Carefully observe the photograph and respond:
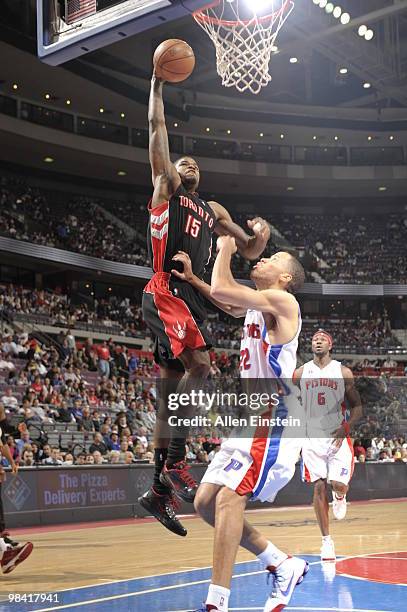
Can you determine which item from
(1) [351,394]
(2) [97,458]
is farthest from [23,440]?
(1) [351,394]

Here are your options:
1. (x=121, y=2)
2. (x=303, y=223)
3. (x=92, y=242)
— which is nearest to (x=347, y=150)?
(x=303, y=223)

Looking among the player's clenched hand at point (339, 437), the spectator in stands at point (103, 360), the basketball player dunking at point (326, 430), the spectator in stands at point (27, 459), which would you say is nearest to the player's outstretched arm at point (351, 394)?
the basketball player dunking at point (326, 430)

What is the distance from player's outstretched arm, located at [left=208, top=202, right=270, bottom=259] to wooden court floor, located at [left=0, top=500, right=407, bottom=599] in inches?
128

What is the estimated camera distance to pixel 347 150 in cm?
3253

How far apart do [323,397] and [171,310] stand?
4799mm

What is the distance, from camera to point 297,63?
1150 inches

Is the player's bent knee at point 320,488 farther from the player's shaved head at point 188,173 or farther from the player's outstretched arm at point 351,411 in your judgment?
the player's shaved head at point 188,173

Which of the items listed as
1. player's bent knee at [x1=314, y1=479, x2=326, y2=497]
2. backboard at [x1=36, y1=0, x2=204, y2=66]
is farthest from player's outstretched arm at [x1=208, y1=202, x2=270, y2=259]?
player's bent knee at [x1=314, y1=479, x2=326, y2=497]

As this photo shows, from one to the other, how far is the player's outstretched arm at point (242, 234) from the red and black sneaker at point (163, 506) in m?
1.65

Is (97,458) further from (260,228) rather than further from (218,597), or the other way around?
(218,597)

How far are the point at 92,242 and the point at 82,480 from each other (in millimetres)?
15465

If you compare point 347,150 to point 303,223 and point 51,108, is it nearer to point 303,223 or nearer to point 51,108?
point 303,223

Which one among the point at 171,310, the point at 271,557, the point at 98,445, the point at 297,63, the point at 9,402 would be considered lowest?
the point at 271,557

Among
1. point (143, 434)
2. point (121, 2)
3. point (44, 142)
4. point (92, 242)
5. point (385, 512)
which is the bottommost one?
point (385, 512)
